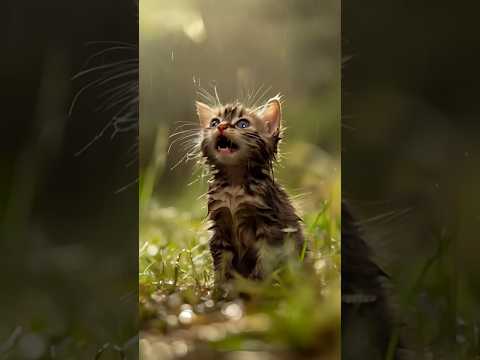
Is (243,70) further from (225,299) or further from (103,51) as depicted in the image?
(225,299)

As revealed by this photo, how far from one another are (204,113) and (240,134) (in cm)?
12

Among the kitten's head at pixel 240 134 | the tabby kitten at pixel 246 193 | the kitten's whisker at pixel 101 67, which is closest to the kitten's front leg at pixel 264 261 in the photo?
the tabby kitten at pixel 246 193

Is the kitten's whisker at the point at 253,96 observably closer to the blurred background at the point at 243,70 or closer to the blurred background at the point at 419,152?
the blurred background at the point at 243,70

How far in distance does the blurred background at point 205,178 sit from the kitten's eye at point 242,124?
A: 0.07m

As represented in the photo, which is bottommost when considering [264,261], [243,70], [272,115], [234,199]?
[264,261]

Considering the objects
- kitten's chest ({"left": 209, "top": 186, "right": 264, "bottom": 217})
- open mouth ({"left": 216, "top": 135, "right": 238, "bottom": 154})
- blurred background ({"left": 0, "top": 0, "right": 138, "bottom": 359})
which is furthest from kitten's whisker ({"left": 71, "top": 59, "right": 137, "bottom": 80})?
kitten's chest ({"left": 209, "top": 186, "right": 264, "bottom": 217})

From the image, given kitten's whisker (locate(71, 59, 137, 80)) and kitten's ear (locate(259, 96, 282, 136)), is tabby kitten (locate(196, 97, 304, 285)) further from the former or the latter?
kitten's whisker (locate(71, 59, 137, 80))

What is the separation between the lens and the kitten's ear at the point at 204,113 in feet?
5.89

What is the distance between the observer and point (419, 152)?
5.82ft

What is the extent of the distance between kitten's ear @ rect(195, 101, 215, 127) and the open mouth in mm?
62

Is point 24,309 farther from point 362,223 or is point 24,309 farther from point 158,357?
point 362,223

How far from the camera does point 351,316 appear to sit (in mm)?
1773

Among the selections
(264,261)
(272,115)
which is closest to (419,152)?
(272,115)

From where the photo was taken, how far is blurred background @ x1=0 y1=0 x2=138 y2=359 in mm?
1735
